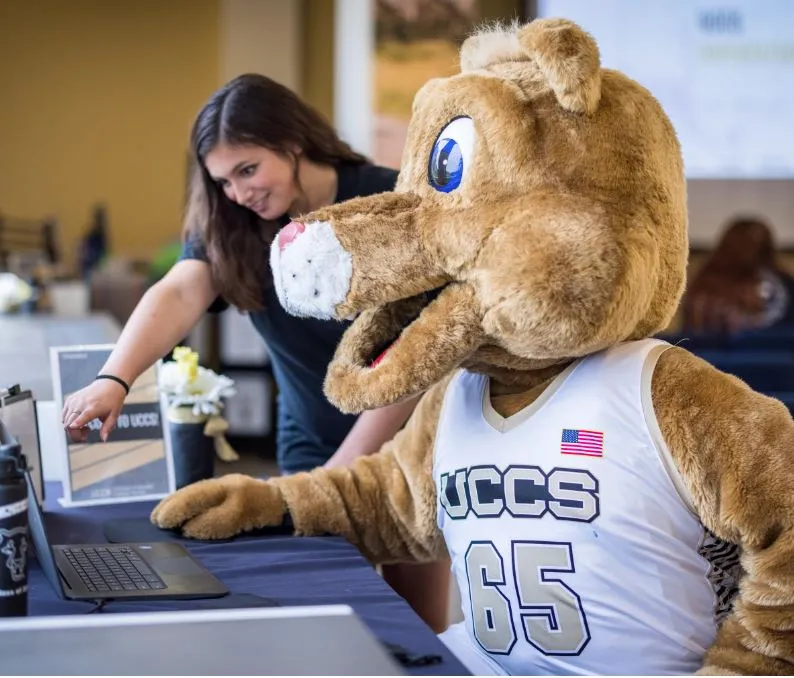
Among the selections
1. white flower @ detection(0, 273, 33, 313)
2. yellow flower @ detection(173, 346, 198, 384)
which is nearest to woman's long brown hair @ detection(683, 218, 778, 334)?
white flower @ detection(0, 273, 33, 313)

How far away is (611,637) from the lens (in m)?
1.28

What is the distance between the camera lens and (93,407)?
1.76 m

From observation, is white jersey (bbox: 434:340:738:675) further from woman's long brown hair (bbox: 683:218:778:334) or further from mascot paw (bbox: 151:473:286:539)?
woman's long brown hair (bbox: 683:218:778:334)

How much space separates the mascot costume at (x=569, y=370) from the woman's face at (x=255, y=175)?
0.69m

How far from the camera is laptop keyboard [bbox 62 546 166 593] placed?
1352mm

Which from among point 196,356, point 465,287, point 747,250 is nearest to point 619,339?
point 465,287

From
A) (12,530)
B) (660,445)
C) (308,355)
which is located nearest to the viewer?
(12,530)

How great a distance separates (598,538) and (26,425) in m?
0.87

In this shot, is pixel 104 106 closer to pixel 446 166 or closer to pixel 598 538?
pixel 446 166

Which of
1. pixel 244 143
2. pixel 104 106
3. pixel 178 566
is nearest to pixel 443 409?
pixel 178 566

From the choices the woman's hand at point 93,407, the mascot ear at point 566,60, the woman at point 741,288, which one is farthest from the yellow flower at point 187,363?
the woman at point 741,288

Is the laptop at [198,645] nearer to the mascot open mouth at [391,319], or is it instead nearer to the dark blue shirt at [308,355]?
the mascot open mouth at [391,319]

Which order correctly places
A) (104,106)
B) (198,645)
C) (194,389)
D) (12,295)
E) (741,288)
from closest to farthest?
1. (198,645)
2. (194,389)
3. (12,295)
4. (741,288)
5. (104,106)

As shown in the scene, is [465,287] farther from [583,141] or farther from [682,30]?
[682,30]
